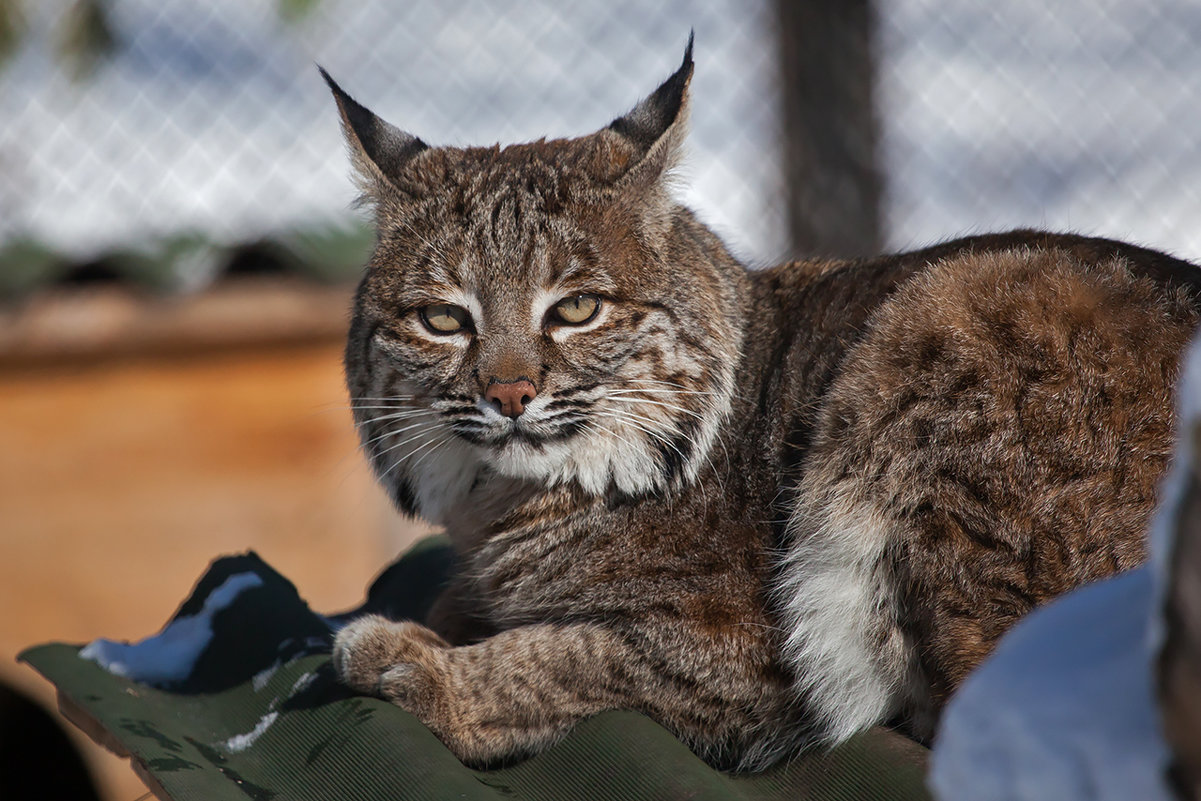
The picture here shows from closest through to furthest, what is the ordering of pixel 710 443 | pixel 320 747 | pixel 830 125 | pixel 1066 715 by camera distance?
pixel 1066 715, pixel 320 747, pixel 710 443, pixel 830 125

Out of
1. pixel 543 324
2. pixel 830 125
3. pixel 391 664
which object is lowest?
pixel 391 664

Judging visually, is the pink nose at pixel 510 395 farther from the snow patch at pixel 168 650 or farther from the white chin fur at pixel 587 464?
the snow patch at pixel 168 650

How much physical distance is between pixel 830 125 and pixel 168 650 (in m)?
4.40

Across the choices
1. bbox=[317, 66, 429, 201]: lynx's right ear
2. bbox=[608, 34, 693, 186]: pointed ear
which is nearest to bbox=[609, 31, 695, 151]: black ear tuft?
bbox=[608, 34, 693, 186]: pointed ear

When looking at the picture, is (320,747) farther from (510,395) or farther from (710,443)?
(710,443)

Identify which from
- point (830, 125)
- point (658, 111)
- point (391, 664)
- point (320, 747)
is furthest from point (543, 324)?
point (830, 125)

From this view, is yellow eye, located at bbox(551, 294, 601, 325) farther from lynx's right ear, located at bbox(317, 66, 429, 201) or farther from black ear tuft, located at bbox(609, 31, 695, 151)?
lynx's right ear, located at bbox(317, 66, 429, 201)

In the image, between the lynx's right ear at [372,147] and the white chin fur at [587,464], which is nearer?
the white chin fur at [587,464]

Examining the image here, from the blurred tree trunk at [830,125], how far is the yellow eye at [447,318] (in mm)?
3662

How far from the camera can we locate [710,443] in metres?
2.64

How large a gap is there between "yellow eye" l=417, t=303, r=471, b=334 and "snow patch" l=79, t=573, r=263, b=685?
1.04 m

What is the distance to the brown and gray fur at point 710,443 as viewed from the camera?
2.13 metres

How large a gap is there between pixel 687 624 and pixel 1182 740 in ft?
4.91

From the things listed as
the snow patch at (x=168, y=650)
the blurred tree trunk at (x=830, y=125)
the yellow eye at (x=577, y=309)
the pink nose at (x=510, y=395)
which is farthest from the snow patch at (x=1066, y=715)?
the blurred tree trunk at (x=830, y=125)
